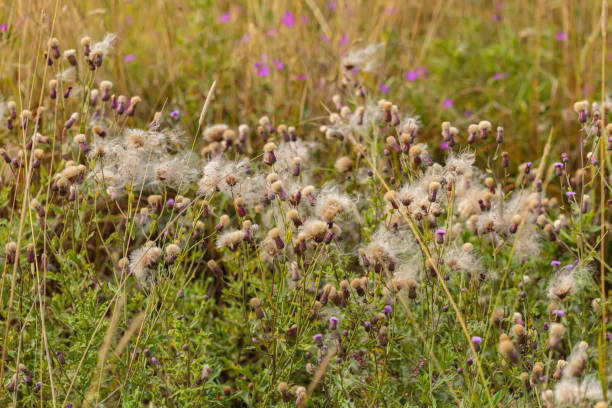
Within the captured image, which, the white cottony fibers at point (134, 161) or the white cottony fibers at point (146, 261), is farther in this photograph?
the white cottony fibers at point (134, 161)

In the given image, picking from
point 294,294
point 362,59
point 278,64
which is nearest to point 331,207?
point 294,294

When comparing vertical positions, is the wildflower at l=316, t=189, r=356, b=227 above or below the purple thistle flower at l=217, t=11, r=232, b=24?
below

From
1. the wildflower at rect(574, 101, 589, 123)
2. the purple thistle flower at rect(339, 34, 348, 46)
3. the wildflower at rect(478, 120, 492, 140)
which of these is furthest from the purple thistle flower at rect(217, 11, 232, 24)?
the wildflower at rect(574, 101, 589, 123)

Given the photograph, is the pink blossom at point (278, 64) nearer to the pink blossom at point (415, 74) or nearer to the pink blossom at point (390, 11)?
the pink blossom at point (415, 74)

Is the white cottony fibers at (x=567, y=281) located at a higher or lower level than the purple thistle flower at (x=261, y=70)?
lower

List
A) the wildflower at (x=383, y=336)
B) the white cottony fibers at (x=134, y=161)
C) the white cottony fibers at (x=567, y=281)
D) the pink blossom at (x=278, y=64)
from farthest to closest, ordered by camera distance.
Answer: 1. the pink blossom at (x=278, y=64)
2. the white cottony fibers at (x=134, y=161)
3. the wildflower at (x=383, y=336)
4. the white cottony fibers at (x=567, y=281)

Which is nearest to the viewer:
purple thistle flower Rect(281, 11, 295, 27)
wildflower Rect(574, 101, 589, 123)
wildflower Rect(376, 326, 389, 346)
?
wildflower Rect(376, 326, 389, 346)

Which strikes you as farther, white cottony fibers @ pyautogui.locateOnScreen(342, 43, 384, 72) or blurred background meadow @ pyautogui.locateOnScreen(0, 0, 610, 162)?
blurred background meadow @ pyautogui.locateOnScreen(0, 0, 610, 162)

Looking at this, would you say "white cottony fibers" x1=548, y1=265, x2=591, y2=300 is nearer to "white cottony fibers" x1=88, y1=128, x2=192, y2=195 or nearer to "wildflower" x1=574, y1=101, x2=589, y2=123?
"wildflower" x1=574, y1=101, x2=589, y2=123

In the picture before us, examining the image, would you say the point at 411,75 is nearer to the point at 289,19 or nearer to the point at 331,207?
the point at 289,19

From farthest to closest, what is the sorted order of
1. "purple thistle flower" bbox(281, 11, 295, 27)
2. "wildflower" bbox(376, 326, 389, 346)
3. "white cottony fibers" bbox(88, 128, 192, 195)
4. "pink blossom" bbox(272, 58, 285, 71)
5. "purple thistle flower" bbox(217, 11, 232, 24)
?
"purple thistle flower" bbox(217, 11, 232, 24), "purple thistle flower" bbox(281, 11, 295, 27), "pink blossom" bbox(272, 58, 285, 71), "white cottony fibers" bbox(88, 128, 192, 195), "wildflower" bbox(376, 326, 389, 346)

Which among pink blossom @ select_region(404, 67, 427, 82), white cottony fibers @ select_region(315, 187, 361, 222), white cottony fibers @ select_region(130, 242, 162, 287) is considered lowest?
pink blossom @ select_region(404, 67, 427, 82)

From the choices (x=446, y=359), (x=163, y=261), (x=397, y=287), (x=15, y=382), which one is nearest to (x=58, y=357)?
(x=15, y=382)

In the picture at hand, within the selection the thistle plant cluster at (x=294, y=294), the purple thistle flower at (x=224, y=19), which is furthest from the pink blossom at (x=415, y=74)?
the thistle plant cluster at (x=294, y=294)
